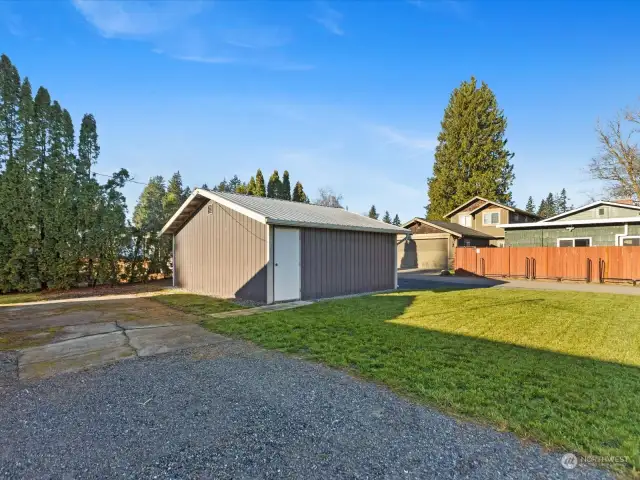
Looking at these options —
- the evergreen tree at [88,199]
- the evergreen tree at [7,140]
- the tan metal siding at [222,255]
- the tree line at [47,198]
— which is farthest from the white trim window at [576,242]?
the evergreen tree at [7,140]

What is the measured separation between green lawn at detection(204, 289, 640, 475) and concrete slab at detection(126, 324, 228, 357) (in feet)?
1.22

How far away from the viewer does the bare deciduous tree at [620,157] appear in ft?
82.0

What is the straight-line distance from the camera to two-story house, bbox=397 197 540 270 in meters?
24.6

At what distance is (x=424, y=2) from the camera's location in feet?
32.2

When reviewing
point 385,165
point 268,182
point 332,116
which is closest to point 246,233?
point 332,116

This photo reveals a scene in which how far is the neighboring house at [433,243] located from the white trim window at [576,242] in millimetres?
6016

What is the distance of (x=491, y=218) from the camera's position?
28.0m

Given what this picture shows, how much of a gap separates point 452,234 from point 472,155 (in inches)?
689

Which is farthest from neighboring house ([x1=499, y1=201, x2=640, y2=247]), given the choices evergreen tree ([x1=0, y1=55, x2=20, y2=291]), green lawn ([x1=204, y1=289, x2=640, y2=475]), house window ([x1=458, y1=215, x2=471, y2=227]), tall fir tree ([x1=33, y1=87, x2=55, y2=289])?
evergreen tree ([x1=0, y1=55, x2=20, y2=291])

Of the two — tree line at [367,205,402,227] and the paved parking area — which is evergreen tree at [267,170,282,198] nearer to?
the paved parking area

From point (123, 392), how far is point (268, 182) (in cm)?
3387

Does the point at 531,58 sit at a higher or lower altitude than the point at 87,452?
higher

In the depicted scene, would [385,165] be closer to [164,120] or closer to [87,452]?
[164,120]

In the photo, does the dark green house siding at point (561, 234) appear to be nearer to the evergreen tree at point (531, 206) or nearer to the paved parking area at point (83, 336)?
the paved parking area at point (83, 336)
